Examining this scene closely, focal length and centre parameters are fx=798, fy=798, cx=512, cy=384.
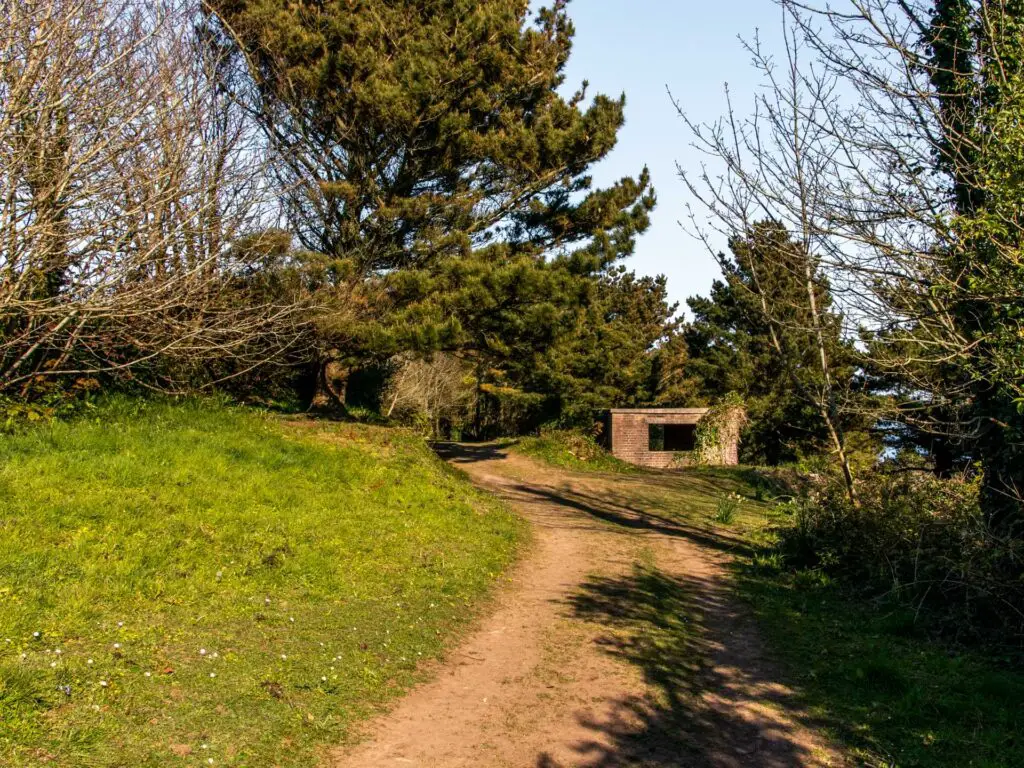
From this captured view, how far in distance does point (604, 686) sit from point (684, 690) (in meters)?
0.66

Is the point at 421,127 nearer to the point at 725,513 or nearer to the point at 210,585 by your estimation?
the point at 725,513

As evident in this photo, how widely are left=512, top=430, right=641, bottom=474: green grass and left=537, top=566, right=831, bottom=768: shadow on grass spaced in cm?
1242

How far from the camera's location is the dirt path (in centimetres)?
537

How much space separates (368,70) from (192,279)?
7.48 metres

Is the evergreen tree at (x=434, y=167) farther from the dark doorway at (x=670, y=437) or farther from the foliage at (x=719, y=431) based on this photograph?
the dark doorway at (x=670, y=437)

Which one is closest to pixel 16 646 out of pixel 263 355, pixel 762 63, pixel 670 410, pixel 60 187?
pixel 60 187

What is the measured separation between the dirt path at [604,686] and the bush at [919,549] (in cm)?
154

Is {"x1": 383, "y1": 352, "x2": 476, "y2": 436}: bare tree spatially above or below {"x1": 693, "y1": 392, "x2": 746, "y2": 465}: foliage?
above

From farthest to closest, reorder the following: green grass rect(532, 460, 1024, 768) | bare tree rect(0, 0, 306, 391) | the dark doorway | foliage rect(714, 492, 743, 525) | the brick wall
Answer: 1. the dark doorway
2. the brick wall
3. foliage rect(714, 492, 743, 525)
4. bare tree rect(0, 0, 306, 391)
5. green grass rect(532, 460, 1024, 768)

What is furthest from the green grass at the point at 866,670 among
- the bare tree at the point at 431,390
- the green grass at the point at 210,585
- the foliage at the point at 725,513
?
the bare tree at the point at 431,390

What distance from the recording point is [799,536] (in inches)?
450

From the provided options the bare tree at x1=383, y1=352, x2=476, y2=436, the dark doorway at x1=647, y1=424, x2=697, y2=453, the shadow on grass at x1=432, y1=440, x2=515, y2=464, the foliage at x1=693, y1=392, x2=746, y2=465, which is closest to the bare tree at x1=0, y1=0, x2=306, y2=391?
the shadow on grass at x1=432, y1=440, x2=515, y2=464

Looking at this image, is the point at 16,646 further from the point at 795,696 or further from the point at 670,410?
the point at 670,410

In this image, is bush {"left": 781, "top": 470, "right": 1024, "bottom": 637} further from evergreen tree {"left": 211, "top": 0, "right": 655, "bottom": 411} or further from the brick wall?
the brick wall
